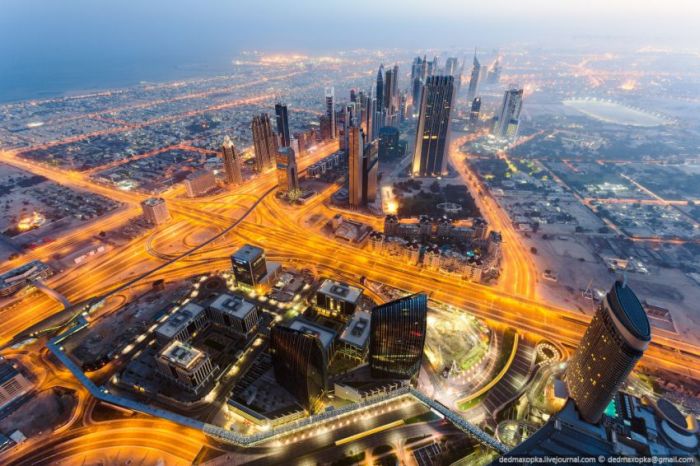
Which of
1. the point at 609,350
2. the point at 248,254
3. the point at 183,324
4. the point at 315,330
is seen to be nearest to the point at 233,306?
the point at 183,324

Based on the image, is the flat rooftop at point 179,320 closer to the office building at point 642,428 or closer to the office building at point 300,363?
the office building at point 300,363

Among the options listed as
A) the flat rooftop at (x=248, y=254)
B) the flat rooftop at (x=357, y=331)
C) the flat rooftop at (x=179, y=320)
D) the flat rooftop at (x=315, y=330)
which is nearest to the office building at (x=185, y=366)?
the flat rooftop at (x=179, y=320)

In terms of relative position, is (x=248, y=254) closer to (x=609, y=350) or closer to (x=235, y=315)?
(x=235, y=315)

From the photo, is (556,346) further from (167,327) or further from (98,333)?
(98,333)

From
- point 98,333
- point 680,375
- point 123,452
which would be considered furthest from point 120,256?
point 680,375

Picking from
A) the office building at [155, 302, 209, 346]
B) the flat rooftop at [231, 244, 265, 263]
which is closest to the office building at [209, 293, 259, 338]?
the office building at [155, 302, 209, 346]

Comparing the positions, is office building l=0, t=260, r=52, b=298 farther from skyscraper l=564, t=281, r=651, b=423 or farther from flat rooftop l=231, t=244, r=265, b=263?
skyscraper l=564, t=281, r=651, b=423
